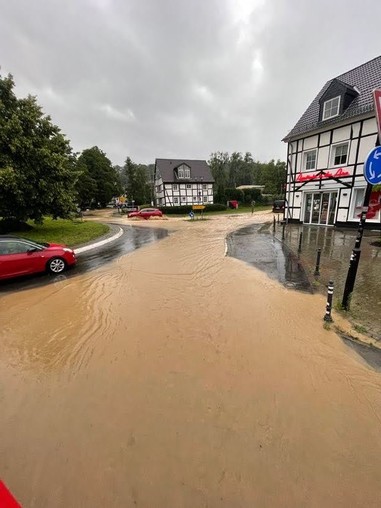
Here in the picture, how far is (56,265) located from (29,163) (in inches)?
343

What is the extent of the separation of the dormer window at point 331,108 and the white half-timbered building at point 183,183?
31.8 metres

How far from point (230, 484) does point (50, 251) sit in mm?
8487

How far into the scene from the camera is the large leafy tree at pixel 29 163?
13039 mm

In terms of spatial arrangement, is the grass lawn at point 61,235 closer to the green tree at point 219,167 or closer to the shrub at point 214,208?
the shrub at point 214,208

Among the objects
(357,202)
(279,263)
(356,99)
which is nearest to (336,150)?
(356,99)

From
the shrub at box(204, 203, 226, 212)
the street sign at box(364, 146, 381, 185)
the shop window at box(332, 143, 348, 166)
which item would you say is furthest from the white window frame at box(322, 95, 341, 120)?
the shrub at box(204, 203, 226, 212)

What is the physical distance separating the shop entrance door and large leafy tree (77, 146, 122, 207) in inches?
1651

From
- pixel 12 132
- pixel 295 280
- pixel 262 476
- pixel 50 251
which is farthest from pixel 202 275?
pixel 12 132

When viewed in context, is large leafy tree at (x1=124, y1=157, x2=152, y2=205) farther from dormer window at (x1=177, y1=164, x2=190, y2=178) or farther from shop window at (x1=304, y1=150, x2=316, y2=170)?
shop window at (x1=304, y1=150, x2=316, y2=170)

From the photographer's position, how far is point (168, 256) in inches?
446

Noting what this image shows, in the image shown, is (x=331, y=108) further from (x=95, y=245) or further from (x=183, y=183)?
A: (x=183, y=183)

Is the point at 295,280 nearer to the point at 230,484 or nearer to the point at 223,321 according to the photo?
the point at 223,321

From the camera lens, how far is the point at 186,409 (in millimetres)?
3105

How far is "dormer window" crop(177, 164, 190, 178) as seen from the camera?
47.5 meters
